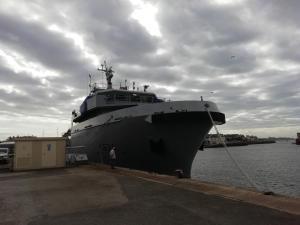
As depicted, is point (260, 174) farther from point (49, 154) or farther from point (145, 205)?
point (145, 205)

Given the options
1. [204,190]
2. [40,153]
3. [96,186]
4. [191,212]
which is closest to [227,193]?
[204,190]

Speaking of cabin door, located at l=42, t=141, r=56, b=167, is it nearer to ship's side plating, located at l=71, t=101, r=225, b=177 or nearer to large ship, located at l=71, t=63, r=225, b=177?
large ship, located at l=71, t=63, r=225, b=177

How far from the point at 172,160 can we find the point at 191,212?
39.1 ft

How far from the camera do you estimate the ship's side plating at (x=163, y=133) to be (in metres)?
18.8

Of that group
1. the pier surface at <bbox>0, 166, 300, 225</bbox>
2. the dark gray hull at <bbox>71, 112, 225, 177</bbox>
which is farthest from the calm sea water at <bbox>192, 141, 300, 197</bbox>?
the pier surface at <bbox>0, 166, 300, 225</bbox>

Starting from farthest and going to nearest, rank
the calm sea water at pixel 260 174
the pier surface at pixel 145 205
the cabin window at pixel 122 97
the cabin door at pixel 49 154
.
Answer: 1. the calm sea water at pixel 260 174
2. the cabin window at pixel 122 97
3. the cabin door at pixel 49 154
4. the pier surface at pixel 145 205

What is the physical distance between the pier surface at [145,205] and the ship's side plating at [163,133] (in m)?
6.94

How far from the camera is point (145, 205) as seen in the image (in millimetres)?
8414

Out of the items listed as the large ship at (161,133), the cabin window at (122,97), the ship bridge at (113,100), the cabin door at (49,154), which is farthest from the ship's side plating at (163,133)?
the cabin window at (122,97)

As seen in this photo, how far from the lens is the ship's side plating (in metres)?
18.8

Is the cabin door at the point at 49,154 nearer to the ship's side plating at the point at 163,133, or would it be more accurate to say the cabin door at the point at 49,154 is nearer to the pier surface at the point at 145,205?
the ship's side plating at the point at 163,133

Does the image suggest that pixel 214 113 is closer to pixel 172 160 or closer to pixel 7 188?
pixel 172 160

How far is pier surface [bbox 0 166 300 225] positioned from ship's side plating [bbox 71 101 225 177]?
6.94m

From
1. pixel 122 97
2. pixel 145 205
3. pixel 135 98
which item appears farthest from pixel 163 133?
pixel 145 205
